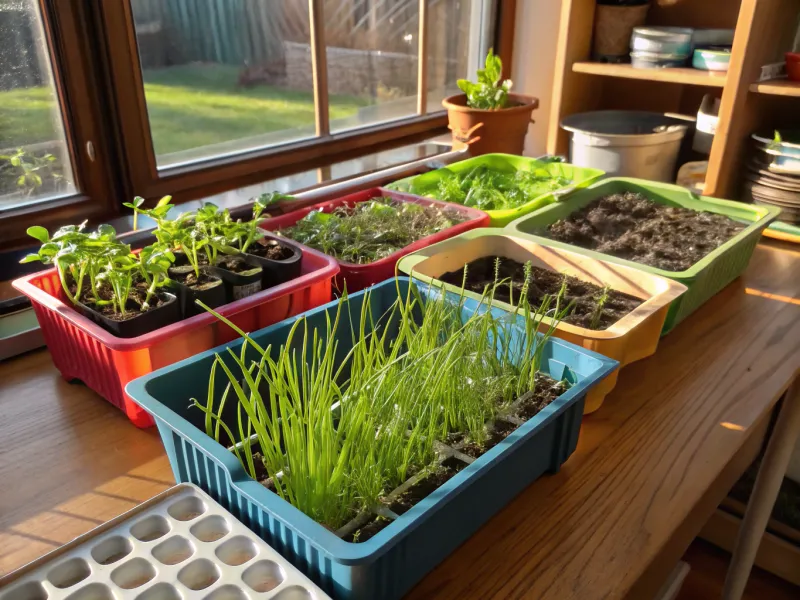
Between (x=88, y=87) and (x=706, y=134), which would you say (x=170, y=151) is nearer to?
(x=88, y=87)

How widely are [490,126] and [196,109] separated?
0.64m

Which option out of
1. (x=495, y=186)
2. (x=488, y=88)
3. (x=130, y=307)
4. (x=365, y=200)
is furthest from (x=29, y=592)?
(x=488, y=88)

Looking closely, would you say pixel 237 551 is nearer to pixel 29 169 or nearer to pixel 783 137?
pixel 29 169

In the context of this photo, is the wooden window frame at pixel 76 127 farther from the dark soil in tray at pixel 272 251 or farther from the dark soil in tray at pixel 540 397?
the dark soil in tray at pixel 540 397

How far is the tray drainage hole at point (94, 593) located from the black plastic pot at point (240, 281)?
0.43 meters

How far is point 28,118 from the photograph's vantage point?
1.13 meters

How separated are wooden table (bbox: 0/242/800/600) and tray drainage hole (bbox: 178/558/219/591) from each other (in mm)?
167

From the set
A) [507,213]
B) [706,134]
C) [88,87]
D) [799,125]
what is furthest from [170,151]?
[799,125]

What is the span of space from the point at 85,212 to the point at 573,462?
3.00ft

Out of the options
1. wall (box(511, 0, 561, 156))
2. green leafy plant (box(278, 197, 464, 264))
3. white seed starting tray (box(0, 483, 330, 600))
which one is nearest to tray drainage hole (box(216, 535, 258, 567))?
white seed starting tray (box(0, 483, 330, 600))

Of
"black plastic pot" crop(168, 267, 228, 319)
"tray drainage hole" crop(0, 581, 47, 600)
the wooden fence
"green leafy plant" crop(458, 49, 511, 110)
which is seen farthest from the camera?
"green leafy plant" crop(458, 49, 511, 110)

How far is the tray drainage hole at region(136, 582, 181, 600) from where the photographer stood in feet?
1.75

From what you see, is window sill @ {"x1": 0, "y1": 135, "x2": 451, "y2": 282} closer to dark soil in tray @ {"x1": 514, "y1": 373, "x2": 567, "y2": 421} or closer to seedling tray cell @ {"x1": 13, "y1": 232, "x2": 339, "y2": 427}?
seedling tray cell @ {"x1": 13, "y1": 232, "x2": 339, "y2": 427}

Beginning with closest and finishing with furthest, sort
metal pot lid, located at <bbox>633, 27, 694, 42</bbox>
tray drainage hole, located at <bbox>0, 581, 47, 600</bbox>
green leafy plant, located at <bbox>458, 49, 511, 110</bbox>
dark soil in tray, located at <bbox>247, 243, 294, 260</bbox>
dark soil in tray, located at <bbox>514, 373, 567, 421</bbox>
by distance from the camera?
1. tray drainage hole, located at <bbox>0, 581, 47, 600</bbox>
2. dark soil in tray, located at <bbox>514, 373, 567, 421</bbox>
3. dark soil in tray, located at <bbox>247, 243, 294, 260</bbox>
4. metal pot lid, located at <bbox>633, 27, 694, 42</bbox>
5. green leafy plant, located at <bbox>458, 49, 511, 110</bbox>
